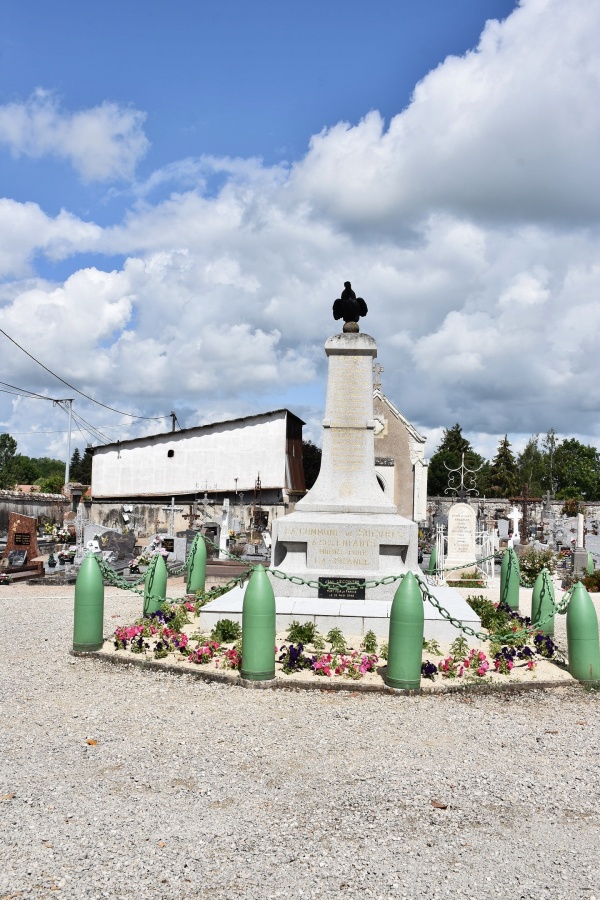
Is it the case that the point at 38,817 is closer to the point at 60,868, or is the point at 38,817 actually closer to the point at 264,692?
the point at 60,868

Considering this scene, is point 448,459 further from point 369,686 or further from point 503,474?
point 369,686

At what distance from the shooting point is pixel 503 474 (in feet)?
218

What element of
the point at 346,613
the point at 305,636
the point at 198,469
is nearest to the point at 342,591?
the point at 346,613

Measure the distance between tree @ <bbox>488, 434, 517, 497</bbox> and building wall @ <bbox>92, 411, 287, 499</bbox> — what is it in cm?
3490

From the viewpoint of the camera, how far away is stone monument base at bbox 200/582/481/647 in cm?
893

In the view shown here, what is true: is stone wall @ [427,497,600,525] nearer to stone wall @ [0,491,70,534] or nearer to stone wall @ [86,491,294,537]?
stone wall @ [86,491,294,537]

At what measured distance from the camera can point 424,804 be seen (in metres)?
4.43

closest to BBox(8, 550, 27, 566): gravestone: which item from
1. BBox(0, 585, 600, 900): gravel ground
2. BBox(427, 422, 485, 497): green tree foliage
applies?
BBox(0, 585, 600, 900): gravel ground

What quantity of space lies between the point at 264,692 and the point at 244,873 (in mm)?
3457

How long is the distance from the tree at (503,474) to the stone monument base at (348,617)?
58.2 m

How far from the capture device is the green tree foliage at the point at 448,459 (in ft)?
217

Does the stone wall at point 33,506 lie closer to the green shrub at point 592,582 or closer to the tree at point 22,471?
the green shrub at point 592,582

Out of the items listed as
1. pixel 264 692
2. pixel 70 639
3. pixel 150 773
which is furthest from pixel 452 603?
pixel 150 773

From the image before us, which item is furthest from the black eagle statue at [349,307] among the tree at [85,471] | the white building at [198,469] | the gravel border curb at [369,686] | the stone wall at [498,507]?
the tree at [85,471]
